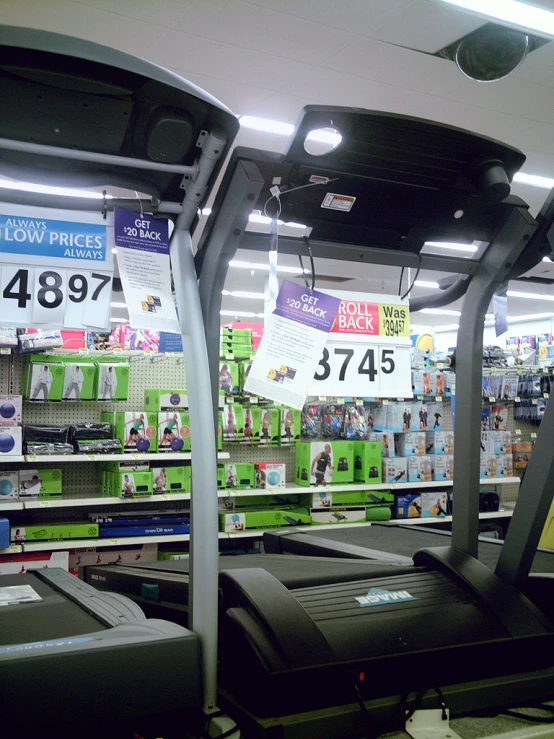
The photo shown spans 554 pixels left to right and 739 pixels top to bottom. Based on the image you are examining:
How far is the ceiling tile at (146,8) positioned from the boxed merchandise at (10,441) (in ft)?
9.96

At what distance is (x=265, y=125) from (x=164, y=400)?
3.56 meters

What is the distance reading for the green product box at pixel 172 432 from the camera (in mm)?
4594

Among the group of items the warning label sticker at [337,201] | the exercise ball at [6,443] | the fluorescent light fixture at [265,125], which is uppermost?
the fluorescent light fixture at [265,125]

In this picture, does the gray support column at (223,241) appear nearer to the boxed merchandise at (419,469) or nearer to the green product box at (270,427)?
the green product box at (270,427)

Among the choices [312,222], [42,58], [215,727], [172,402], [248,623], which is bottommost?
[215,727]

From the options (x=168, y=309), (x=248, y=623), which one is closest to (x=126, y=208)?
(x=168, y=309)

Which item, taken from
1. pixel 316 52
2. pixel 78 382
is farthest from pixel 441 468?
pixel 316 52

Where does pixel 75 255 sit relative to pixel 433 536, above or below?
above

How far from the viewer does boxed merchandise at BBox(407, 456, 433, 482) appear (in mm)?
5418

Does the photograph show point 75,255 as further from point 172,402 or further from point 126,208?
point 172,402

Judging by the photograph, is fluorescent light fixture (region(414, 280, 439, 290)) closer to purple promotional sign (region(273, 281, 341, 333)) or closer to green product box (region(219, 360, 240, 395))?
green product box (region(219, 360, 240, 395))

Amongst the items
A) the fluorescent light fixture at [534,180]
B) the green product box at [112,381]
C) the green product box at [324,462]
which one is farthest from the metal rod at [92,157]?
the fluorescent light fixture at [534,180]

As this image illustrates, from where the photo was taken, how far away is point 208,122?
1.40m

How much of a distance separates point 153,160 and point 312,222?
497 mm
